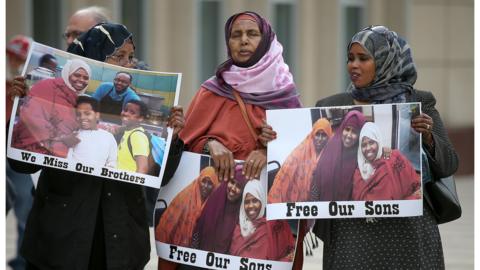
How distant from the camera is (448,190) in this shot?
14.6 feet

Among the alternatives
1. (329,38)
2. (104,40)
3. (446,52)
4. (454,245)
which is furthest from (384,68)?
(446,52)

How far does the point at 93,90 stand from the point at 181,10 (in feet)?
26.3

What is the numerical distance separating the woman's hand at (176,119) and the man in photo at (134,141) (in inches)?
4.2

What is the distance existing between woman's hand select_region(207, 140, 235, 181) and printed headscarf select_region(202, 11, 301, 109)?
240 millimetres

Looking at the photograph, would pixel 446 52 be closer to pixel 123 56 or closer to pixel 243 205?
pixel 243 205

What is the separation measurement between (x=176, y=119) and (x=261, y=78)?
0.44 meters

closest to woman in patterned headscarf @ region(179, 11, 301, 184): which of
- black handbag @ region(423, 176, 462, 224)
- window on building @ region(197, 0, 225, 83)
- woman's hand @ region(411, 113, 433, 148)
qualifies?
woman's hand @ region(411, 113, 433, 148)

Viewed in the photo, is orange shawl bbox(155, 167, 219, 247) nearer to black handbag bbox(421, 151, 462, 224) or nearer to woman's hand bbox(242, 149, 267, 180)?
woman's hand bbox(242, 149, 267, 180)

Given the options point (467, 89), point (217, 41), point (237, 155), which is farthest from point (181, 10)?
point (237, 155)

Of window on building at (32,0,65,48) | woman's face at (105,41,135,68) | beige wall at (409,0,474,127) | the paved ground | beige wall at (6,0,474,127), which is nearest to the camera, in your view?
woman's face at (105,41,135,68)

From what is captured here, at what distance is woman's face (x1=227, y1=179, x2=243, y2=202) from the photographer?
4500mm

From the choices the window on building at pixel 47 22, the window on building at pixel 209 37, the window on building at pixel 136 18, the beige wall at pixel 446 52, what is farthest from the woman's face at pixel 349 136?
the beige wall at pixel 446 52

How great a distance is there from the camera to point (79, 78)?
14.4ft

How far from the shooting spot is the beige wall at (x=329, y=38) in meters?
12.1
